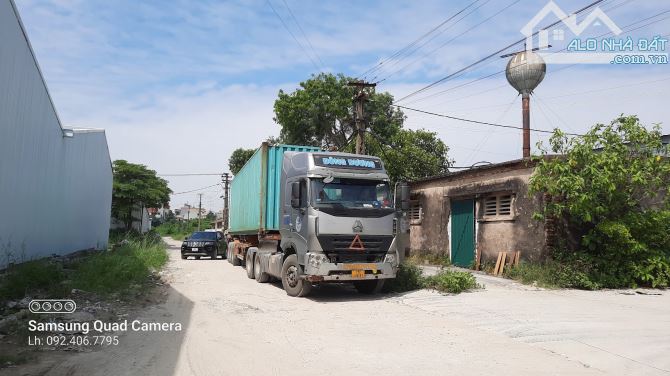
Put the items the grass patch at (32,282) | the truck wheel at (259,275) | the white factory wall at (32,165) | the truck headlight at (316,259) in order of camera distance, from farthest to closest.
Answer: the truck wheel at (259,275), the white factory wall at (32,165), the truck headlight at (316,259), the grass patch at (32,282)

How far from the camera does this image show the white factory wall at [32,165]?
11.2 m

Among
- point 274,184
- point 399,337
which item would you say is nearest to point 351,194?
point 274,184

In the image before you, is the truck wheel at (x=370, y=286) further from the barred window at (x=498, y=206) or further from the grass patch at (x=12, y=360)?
the grass patch at (x=12, y=360)

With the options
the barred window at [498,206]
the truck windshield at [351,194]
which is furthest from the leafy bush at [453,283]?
the barred window at [498,206]

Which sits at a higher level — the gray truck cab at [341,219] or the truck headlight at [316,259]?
the gray truck cab at [341,219]

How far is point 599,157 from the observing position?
11.4m

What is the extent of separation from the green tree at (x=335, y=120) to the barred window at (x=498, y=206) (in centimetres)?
1279

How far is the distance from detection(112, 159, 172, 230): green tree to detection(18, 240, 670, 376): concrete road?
25.8 meters

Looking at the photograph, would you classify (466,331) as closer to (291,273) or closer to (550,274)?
(291,273)

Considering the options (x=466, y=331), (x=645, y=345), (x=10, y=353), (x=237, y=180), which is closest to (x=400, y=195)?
(x=466, y=331)

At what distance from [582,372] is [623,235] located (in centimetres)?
732

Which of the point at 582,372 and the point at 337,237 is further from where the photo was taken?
the point at 337,237

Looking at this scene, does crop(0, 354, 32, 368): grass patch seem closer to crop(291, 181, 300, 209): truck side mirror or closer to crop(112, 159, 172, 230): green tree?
crop(291, 181, 300, 209): truck side mirror
